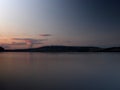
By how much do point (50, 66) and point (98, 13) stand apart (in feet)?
1.90

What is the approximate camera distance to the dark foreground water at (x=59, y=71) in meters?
2.50

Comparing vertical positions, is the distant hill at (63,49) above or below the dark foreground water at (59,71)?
above

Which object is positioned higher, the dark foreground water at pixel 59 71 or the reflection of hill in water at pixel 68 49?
the reflection of hill in water at pixel 68 49

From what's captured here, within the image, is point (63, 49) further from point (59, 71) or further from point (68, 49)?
point (59, 71)

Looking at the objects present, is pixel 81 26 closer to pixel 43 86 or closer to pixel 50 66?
pixel 50 66

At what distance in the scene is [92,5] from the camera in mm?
2523

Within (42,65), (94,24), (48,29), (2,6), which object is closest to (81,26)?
(94,24)

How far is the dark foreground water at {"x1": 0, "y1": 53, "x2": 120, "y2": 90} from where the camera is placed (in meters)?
2.50

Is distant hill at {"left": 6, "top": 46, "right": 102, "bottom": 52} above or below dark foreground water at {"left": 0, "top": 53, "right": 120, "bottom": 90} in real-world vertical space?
above

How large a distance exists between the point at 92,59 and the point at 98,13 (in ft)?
1.23

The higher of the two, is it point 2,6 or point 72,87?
point 2,6

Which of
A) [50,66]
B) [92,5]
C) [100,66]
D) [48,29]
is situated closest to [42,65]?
[50,66]

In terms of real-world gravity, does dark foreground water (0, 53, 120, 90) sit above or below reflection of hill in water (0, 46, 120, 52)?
below

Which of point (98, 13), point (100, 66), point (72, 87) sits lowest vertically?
point (72, 87)
